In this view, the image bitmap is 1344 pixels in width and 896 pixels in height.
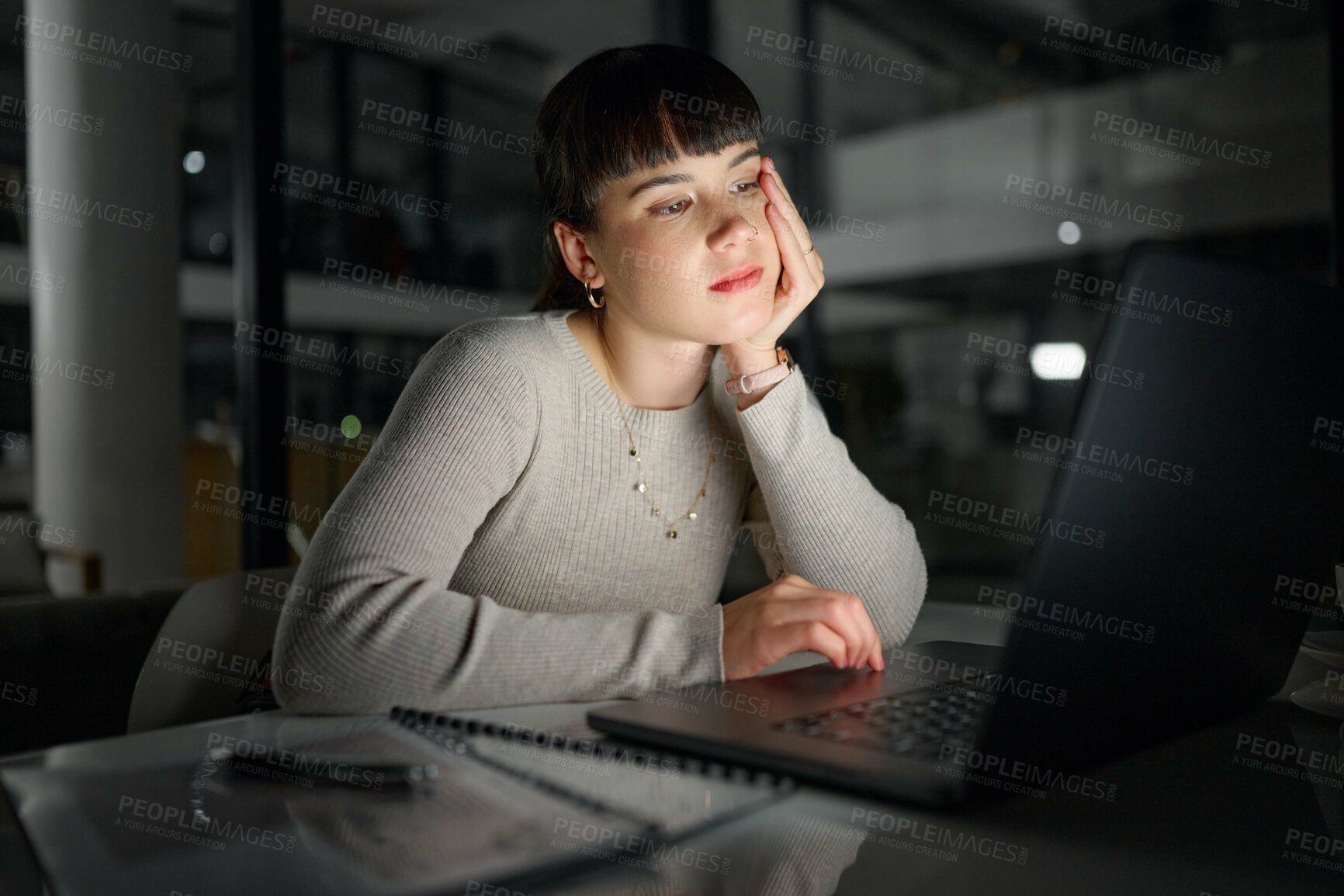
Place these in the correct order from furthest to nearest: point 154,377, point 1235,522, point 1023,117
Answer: point 1023,117, point 154,377, point 1235,522

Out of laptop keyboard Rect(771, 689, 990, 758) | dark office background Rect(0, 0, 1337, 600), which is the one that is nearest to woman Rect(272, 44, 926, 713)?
laptop keyboard Rect(771, 689, 990, 758)

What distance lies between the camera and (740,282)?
1334 mm

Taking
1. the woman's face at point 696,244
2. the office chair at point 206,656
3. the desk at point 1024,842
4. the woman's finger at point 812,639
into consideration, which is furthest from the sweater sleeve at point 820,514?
the office chair at point 206,656

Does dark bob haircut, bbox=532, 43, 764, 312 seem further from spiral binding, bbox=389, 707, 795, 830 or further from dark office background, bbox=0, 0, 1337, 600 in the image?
dark office background, bbox=0, 0, 1337, 600

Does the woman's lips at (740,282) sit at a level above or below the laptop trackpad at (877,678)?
above

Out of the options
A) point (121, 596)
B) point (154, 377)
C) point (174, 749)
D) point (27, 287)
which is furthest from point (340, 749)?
point (27, 287)

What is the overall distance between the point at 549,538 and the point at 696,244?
17.2 inches

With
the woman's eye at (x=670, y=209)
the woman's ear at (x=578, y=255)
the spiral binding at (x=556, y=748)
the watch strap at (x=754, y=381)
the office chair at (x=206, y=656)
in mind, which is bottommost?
the office chair at (x=206, y=656)

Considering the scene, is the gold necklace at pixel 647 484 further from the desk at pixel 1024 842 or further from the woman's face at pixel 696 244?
the desk at pixel 1024 842

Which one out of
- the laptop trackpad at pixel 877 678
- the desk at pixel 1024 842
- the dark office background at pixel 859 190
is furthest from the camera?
the dark office background at pixel 859 190

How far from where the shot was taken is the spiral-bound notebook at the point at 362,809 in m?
0.52

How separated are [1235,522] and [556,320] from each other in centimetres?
97

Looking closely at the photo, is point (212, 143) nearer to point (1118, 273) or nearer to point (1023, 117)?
point (1023, 117)

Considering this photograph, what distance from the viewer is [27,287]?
3.57 meters
